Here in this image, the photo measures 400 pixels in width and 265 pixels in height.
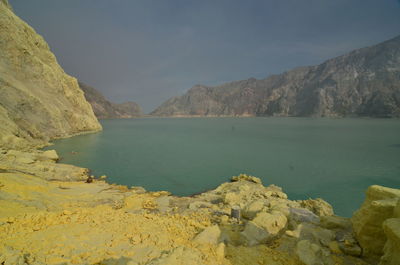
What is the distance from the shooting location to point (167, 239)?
260 inches

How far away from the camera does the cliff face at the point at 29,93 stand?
96.5ft

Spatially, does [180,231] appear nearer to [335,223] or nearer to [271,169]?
[335,223]

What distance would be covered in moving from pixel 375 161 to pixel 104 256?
32.5m

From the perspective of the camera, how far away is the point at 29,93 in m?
34.5

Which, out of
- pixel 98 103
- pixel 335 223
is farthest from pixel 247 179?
pixel 98 103

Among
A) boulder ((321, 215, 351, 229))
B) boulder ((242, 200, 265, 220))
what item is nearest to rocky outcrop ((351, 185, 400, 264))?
boulder ((321, 215, 351, 229))

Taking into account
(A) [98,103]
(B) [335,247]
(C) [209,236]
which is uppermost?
(A) [98,103]

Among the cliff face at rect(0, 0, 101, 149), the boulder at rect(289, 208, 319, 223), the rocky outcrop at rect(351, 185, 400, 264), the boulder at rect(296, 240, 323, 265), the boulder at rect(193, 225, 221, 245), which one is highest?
the cliff face at rect(0, 0, 101, 149)

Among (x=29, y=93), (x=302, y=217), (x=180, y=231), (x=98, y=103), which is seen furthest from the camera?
(x=98, y=103)

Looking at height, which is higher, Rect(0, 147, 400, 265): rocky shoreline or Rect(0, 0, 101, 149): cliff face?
Rect(0, 0, 101, 149): cliff face

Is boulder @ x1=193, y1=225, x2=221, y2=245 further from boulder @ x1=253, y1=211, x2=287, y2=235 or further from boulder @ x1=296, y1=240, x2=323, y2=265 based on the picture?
boulder @ x1=296, y1=240, x2=323, y2=265

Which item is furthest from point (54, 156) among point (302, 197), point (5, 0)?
point (5, 0)

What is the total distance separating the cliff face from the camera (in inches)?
1158

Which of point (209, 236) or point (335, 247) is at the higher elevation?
point (335, 247)
